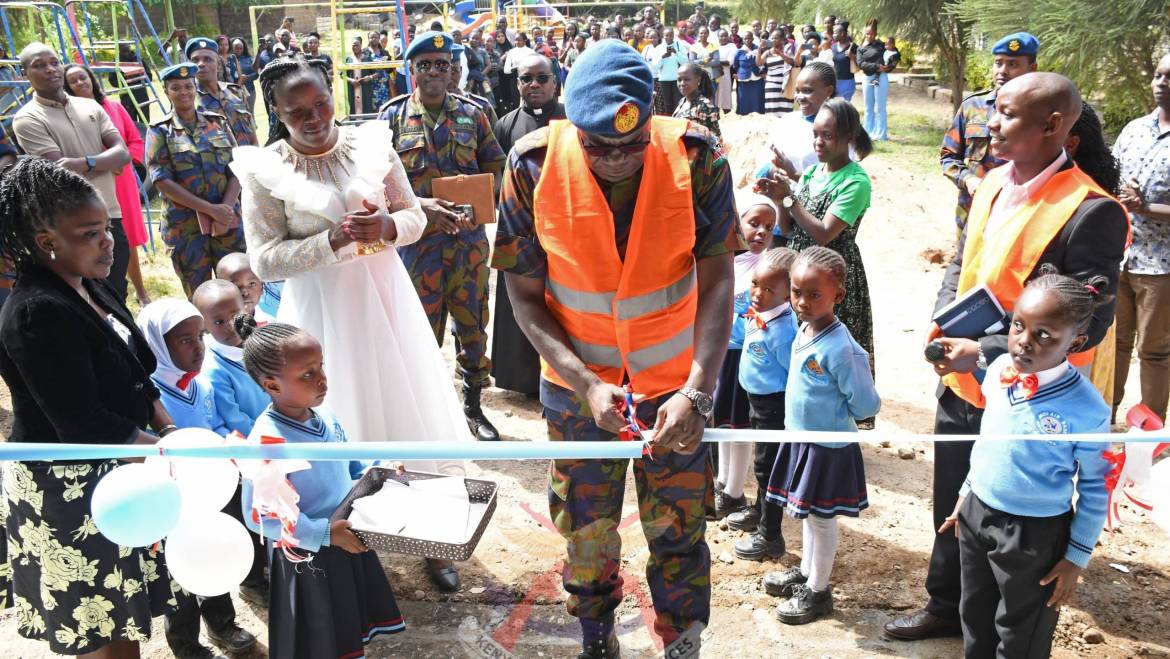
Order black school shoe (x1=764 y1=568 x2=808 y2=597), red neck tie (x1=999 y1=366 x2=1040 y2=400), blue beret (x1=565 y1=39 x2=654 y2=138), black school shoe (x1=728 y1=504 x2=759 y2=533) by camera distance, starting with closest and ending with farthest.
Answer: blue beret (x1=565 y1=39 x2=654 y2=138) < red neck tie (x1=999 y1=366 x2=1040 y2=400) < black school shoe (x1=764 y1=568 x2=808 y2=597) < black school shoe (x1=728 y1=504 x2=759 y2=533)

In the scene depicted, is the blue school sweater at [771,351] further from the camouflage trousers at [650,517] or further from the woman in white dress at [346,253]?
the woman in white dress at [346,253]

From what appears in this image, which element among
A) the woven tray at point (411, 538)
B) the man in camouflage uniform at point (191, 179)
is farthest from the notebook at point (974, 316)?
the man in camouflage uniform at point (191, 179)

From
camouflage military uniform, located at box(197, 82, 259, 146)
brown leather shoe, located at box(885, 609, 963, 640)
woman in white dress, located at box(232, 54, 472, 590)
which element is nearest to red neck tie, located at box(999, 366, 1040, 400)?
brown leather shoe, located at box(885, 609, 963, 640)

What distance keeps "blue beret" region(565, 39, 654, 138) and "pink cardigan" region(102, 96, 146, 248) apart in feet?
19.1

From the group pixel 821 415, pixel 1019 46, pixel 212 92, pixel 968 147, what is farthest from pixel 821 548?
pixel 212 92

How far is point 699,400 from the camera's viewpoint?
8.50 ft

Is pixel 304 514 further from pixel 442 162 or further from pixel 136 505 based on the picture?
pixel 442 162

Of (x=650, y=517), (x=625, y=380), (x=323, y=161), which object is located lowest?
(x=650, y=517)

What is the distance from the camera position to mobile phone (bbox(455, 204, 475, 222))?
4777mm

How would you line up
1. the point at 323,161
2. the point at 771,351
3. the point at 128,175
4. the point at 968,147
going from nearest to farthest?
1. the point at 323,161
2. the point at 771,351
3. the point at 968,147
4. the point at 128,175

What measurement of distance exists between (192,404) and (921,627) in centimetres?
290

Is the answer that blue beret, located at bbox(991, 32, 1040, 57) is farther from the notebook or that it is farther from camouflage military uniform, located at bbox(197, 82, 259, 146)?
camouflage military uniform, located at bbox(197, 82, 259, 146)

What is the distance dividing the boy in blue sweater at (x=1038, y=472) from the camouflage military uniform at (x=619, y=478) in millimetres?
871

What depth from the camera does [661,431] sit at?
8.34ft
